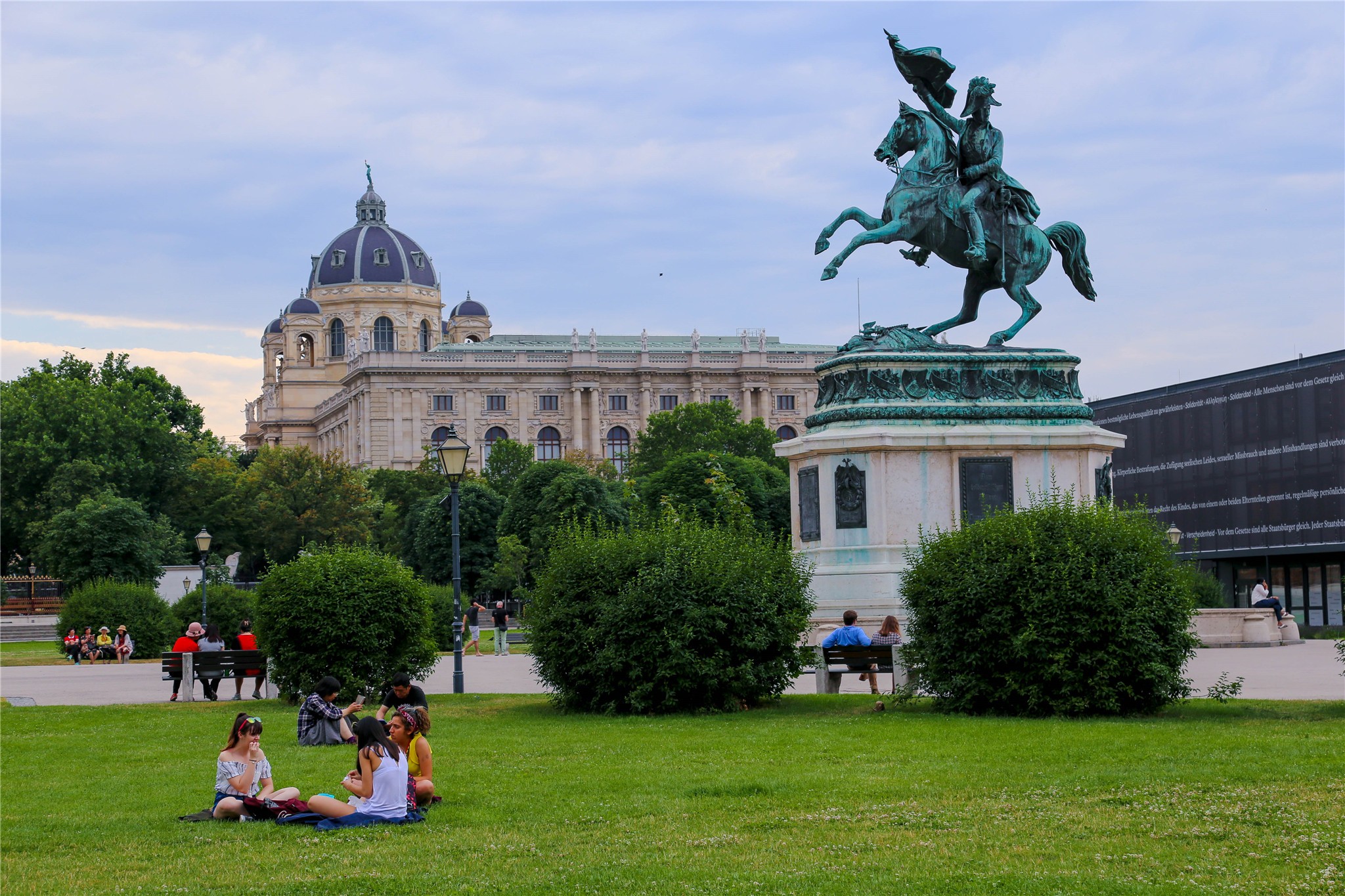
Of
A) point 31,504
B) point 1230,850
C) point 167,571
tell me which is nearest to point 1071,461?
point 1230,850

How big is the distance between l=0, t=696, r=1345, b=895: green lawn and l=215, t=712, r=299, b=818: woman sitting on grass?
0.72 ft

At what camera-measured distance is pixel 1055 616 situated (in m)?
15.6

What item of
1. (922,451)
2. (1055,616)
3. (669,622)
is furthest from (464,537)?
(1055,616)

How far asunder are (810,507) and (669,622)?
9.02m

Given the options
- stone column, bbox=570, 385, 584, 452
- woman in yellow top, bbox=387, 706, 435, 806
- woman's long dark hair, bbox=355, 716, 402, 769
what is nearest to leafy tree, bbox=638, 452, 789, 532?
stone column, bbox=570, 385, 584, 452

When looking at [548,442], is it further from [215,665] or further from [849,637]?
[849,637]

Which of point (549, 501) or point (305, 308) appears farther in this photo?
point (305, 308)

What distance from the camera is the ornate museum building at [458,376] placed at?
398 feet

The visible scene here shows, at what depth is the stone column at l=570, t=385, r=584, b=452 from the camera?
4894 inches

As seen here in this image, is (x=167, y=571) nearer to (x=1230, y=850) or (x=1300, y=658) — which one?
(x=1300, y=658)

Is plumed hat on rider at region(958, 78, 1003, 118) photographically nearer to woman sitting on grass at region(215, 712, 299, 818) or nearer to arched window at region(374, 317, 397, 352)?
woman sitting on grass at region(215, 712, 299, 818)

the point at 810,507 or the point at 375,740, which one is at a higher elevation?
the point at 810,507

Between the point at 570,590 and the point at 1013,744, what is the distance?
5.83 metres

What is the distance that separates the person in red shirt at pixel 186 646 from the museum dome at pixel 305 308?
115 meters
